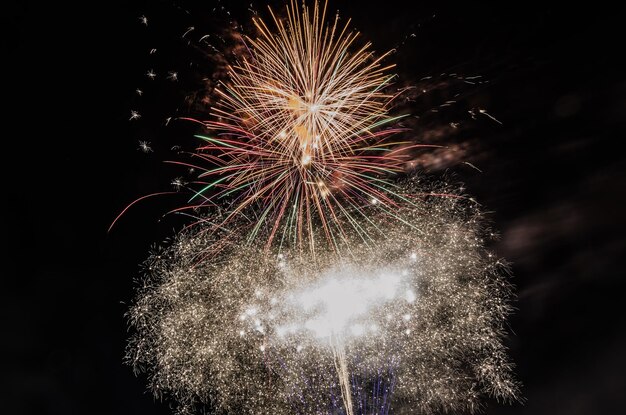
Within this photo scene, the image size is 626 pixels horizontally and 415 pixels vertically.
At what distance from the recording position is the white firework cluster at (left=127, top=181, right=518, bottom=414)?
795cm

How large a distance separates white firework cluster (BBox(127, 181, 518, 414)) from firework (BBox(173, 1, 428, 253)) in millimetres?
827

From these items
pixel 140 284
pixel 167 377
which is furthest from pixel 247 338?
pixel 140 284

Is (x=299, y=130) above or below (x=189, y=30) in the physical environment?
below

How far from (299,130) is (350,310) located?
3.32m

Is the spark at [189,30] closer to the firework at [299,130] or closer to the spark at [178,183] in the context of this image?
the firework at [299,130]

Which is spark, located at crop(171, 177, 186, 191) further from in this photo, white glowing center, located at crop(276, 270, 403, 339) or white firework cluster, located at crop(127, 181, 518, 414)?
white glowing center, located at crop(276, 270, 403, 339)

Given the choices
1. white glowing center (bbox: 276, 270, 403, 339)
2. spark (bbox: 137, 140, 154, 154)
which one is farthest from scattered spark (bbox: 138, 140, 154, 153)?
white glowing center (bbox: 276, 270, 403, 339)

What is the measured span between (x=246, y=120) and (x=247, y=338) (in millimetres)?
3994

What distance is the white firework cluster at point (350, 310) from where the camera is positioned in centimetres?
795

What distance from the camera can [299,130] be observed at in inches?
281

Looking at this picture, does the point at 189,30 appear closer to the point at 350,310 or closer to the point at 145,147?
the point at 145,147

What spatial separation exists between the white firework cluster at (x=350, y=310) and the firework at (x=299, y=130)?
0.83 meters

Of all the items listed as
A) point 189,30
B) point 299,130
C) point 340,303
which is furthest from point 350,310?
point 189,30

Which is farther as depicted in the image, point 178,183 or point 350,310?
point 350,310
